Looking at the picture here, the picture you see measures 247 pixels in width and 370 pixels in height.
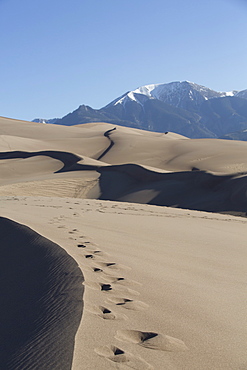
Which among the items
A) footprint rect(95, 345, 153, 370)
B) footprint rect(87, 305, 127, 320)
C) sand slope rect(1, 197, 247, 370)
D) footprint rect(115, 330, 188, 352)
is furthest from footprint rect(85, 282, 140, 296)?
footprint rect(95, 345, 153, 370)

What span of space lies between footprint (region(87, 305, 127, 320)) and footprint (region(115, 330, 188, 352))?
0.20 meters

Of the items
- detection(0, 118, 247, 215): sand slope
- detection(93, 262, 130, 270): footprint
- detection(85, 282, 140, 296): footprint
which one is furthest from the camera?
detection(0, 118, 247, 215): sand slope

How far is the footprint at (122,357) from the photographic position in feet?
6.22

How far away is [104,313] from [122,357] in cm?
56

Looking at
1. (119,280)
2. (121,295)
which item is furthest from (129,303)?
(119,280)

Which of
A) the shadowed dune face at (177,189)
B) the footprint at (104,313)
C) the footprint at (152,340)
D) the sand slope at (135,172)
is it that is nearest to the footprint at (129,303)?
the footprint at (104,313)

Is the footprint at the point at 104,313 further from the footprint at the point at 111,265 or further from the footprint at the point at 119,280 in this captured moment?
the footprint at the point at 111,265

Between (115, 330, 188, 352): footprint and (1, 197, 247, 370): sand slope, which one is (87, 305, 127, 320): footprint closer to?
(1, 197, 247, 370): sand slope

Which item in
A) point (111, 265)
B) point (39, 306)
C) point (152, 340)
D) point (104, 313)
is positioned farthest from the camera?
point (111, 265)

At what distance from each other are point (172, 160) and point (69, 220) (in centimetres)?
2107

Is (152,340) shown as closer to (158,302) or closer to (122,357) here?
(122,357)

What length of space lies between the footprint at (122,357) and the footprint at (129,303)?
62 centimetres

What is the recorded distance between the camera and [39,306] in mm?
2713

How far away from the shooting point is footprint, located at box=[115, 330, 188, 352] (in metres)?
2.10
